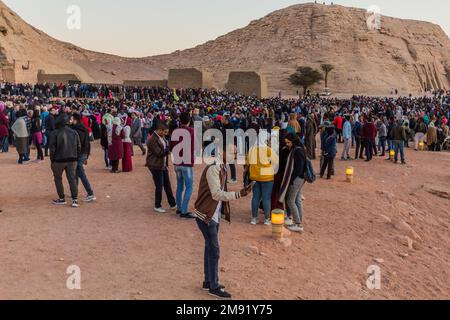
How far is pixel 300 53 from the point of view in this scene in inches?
3120

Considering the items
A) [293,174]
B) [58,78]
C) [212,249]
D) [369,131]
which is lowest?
[212,249]

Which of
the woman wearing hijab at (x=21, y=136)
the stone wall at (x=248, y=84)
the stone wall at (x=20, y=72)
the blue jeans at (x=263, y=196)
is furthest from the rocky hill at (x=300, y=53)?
the blue jeans at (x=263, y=196)

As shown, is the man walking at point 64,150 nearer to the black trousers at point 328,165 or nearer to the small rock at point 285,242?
the small rock at point 285,242

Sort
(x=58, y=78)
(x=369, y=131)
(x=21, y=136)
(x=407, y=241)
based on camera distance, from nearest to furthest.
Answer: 1. (x=407, y=241)
2. (x=21, y=136)
3. (x=369, y=131)
4. (x=58, y=78)

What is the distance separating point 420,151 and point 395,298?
1337cm

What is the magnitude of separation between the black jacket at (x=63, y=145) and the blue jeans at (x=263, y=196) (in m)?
2.93

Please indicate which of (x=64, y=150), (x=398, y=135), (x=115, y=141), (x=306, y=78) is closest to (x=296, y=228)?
(x=64, y=150)

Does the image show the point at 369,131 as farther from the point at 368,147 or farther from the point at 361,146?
the point at 361,146

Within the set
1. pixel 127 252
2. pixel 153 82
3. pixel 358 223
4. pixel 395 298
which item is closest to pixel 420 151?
pixel 358 223

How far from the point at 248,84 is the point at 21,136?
3703cm

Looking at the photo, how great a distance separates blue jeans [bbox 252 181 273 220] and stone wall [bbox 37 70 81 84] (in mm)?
40203

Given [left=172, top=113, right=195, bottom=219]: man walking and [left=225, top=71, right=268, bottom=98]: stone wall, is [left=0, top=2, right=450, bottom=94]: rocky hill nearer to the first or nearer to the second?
[left=225, top=71, right=268, bottom=98]: stone wall

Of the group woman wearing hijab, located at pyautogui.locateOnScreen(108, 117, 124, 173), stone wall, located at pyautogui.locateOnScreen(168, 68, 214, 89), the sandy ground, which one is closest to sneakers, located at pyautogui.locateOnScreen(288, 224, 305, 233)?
the sandy ground
